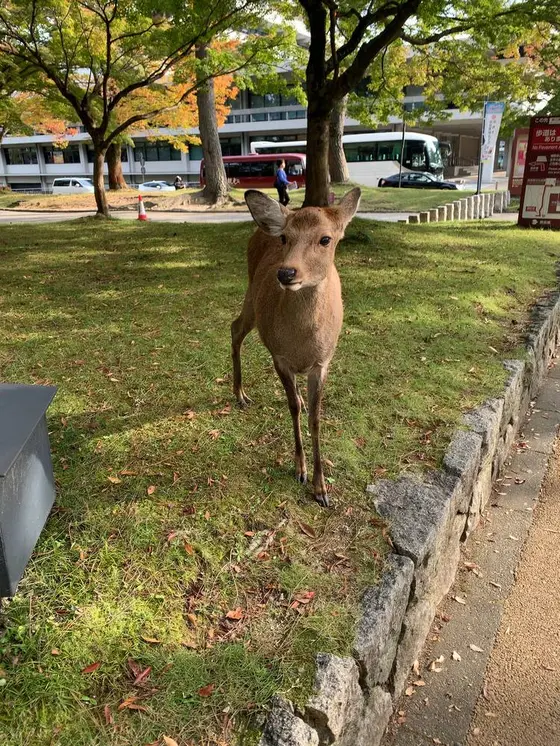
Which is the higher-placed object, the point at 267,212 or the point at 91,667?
the point at 267,212

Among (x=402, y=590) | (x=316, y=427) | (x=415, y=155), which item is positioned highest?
(x=415, y=155)

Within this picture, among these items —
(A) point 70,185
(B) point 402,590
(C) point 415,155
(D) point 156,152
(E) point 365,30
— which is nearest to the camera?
(B) point 402,590

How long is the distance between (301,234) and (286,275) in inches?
12.5

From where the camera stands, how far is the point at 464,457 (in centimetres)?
361

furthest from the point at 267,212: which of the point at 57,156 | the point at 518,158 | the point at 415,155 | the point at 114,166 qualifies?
the point at 57,156

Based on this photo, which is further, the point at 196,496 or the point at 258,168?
the point at 258,168

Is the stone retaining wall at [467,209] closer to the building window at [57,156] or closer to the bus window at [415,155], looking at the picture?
the bus window at [415,155]

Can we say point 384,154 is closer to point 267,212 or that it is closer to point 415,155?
point 415,155

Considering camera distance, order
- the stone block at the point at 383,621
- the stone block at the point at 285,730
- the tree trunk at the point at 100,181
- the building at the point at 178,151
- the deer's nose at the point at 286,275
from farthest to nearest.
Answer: the building at the point at 178,151, the tree trunk at the point at 100,181, the deer's nose at the point at 286,275, the stone block at the point at 383,621, the stone block at the point at 285,730

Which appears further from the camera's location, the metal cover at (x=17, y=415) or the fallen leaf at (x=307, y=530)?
the fallen leaf at (x=307, y=530)

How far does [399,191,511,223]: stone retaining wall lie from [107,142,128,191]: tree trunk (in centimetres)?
1656

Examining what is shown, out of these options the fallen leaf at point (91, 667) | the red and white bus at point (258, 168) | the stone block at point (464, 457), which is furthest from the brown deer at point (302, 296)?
the red and white bus at point (258, 168)

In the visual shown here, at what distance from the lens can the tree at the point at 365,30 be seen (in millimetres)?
8289

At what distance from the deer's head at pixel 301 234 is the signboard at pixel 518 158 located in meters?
20.2
